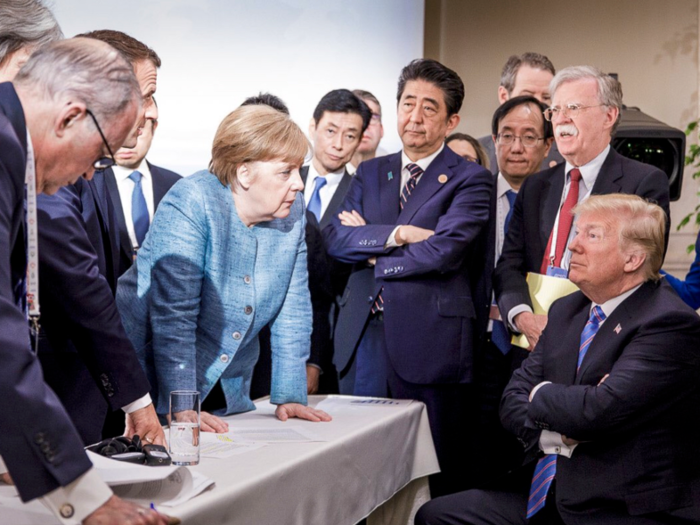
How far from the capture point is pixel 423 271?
297 centimetres

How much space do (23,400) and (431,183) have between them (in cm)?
222

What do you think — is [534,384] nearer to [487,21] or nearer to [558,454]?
[558,454]

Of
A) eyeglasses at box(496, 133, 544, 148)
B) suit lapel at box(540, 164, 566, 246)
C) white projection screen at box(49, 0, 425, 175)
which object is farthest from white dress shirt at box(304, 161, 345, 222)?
suit lapel at box(540, 164, 566, 246)

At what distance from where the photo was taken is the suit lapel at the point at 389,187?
3.22 meters

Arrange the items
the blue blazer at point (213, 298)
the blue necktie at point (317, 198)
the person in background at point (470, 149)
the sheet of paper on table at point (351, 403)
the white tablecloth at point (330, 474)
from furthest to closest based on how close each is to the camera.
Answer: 1. the person in background at point (470, 149)
2. the blue necktie at point (317, 198)
3. the sheet of paper on table at point (351, 403)
4. the blue blazer at point (213, 298)
5. the white tablecloth at point (330, 474)

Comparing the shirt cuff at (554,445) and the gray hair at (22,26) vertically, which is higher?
the gray hair at (22,26)

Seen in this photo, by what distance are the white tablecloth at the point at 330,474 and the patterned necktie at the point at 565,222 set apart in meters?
0.71

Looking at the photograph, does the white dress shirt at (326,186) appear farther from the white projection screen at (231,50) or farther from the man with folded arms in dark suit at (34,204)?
the man with folded arms in dark suit at (34,204)

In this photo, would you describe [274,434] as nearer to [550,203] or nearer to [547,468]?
[547,468]

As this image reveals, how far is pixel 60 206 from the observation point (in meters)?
1.74

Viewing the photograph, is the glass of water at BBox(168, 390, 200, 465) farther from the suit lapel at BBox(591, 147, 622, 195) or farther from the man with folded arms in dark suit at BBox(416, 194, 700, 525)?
the suit lapel at BBox(591, 147, 622, 195)

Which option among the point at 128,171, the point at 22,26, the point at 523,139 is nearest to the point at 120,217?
the point at 128,171

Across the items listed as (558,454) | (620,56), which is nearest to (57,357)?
(558,454)

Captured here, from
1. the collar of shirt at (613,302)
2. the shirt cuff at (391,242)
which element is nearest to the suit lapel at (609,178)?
the collar of shirt at (613,302)
